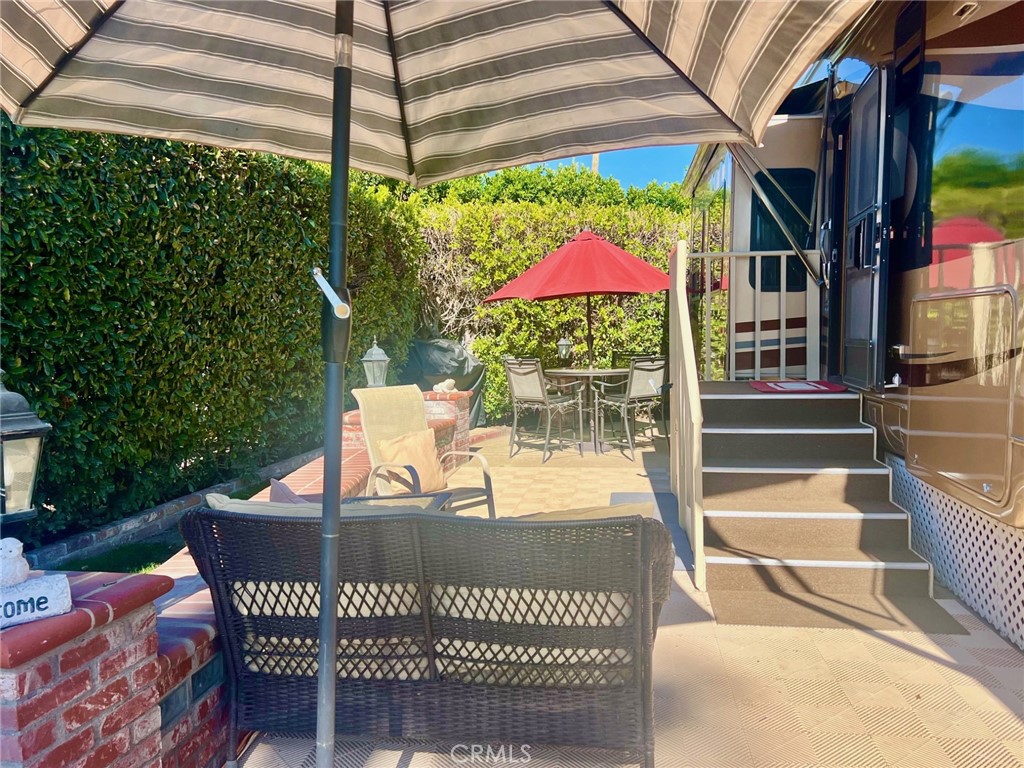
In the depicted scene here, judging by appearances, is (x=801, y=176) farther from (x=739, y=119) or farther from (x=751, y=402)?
(x=739, y=119)

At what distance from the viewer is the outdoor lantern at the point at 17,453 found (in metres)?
1.32

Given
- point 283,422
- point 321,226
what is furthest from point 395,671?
point 321,226

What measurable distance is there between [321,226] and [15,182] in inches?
111

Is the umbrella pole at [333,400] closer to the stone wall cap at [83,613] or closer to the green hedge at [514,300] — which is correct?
the stone wall cap at [83,613]

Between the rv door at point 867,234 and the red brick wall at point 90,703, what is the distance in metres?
3.79

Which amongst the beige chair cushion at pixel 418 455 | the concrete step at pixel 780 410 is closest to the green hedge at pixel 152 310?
the beige chair cushion at pixel 418 455

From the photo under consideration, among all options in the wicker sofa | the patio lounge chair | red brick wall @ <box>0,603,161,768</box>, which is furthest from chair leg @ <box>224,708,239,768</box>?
the patio lounge chair

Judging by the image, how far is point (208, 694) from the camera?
1761mm

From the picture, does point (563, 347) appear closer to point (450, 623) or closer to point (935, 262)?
point (935, 262)

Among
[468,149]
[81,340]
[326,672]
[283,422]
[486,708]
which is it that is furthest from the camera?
[283,422]

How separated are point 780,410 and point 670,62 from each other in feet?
9.87

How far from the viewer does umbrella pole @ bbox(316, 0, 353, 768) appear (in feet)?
4.16

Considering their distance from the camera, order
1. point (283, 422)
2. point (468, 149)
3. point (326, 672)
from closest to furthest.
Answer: point (326, 672)
point (468, 149)
point (283, 422)

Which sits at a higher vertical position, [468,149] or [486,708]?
[468,149]
